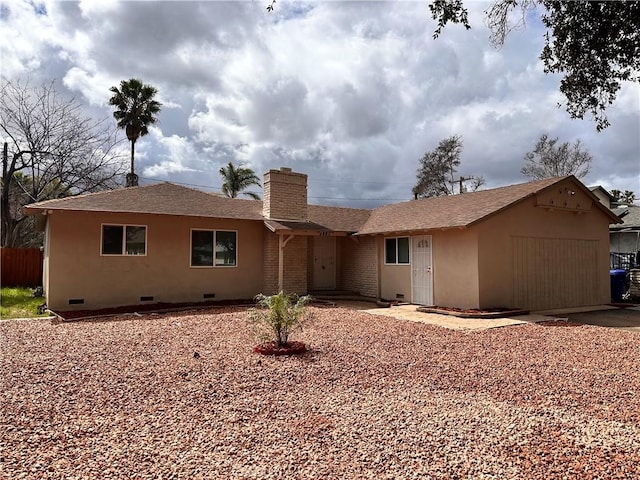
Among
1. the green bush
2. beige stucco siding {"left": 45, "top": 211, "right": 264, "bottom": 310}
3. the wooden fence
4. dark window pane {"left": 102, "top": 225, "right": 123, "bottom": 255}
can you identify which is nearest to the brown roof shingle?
beige stucco siding {"left": 45, "top": 211, "right": 264, "bottom": 310}

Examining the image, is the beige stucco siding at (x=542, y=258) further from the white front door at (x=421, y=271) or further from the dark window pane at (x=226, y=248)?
the dark window pane at (x=226, y=248)

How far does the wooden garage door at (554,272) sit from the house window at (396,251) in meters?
3.43

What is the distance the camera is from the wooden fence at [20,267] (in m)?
19.0

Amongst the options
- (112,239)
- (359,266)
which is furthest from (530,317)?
(112,239)

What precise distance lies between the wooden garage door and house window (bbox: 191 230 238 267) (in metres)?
8.94

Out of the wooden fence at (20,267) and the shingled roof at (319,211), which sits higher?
the shingled roof at (319,211)

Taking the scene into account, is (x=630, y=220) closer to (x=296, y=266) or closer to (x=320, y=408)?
(x=296, y=266)

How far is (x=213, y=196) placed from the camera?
51.7ft

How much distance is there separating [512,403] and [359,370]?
2.08 m

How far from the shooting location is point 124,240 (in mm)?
12812

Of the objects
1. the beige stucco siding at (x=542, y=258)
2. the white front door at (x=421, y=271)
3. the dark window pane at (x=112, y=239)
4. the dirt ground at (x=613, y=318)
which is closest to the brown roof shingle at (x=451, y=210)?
the beige stucco siding at (x=542, y=258)

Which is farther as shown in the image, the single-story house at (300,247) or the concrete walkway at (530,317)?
the single-story house at (300,247)

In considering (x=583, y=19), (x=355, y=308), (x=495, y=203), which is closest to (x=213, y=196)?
(x=355, y=308)

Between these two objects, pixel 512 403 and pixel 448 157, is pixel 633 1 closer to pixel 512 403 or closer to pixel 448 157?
pixel 512 403
